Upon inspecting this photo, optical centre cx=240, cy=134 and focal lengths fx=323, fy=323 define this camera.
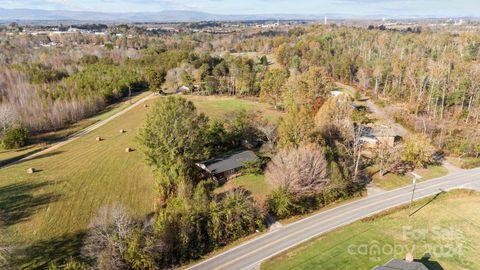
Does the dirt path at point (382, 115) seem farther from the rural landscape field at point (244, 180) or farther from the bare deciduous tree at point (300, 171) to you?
the bare deciduous tree at point (300, 171)

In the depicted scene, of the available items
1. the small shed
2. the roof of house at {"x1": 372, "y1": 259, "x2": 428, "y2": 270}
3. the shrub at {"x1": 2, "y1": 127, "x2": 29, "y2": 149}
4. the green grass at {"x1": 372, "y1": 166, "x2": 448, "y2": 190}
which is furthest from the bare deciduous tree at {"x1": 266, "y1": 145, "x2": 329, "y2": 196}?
the small shed

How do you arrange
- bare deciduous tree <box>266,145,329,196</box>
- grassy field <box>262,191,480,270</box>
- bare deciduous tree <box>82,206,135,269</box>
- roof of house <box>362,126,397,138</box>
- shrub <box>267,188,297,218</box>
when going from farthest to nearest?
roof of house <box>362,126,397,138</box>
bare deciduous tree <box>266,145,329,196</box>
shrub <box>267,188,297,218</box>
grassy field <box>262,191,480,270</box>
bare deciduous tree <box>82,206,135,269</box>

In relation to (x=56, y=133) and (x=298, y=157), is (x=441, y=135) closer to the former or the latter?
(x=298, y=157)

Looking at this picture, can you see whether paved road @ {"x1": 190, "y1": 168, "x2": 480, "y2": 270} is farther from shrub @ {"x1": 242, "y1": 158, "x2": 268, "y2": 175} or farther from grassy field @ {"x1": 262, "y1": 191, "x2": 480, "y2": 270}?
shrub @ {"x1": 242, "y1": 158, "x2": 268, "y2": 175}

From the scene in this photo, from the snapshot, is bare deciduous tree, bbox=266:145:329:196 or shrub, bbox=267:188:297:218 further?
bare deciduous tree, bbox=266:145:329:196

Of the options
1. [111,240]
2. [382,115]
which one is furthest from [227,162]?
[382,115]

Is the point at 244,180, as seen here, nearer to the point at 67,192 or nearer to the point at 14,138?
the point at 67,192
